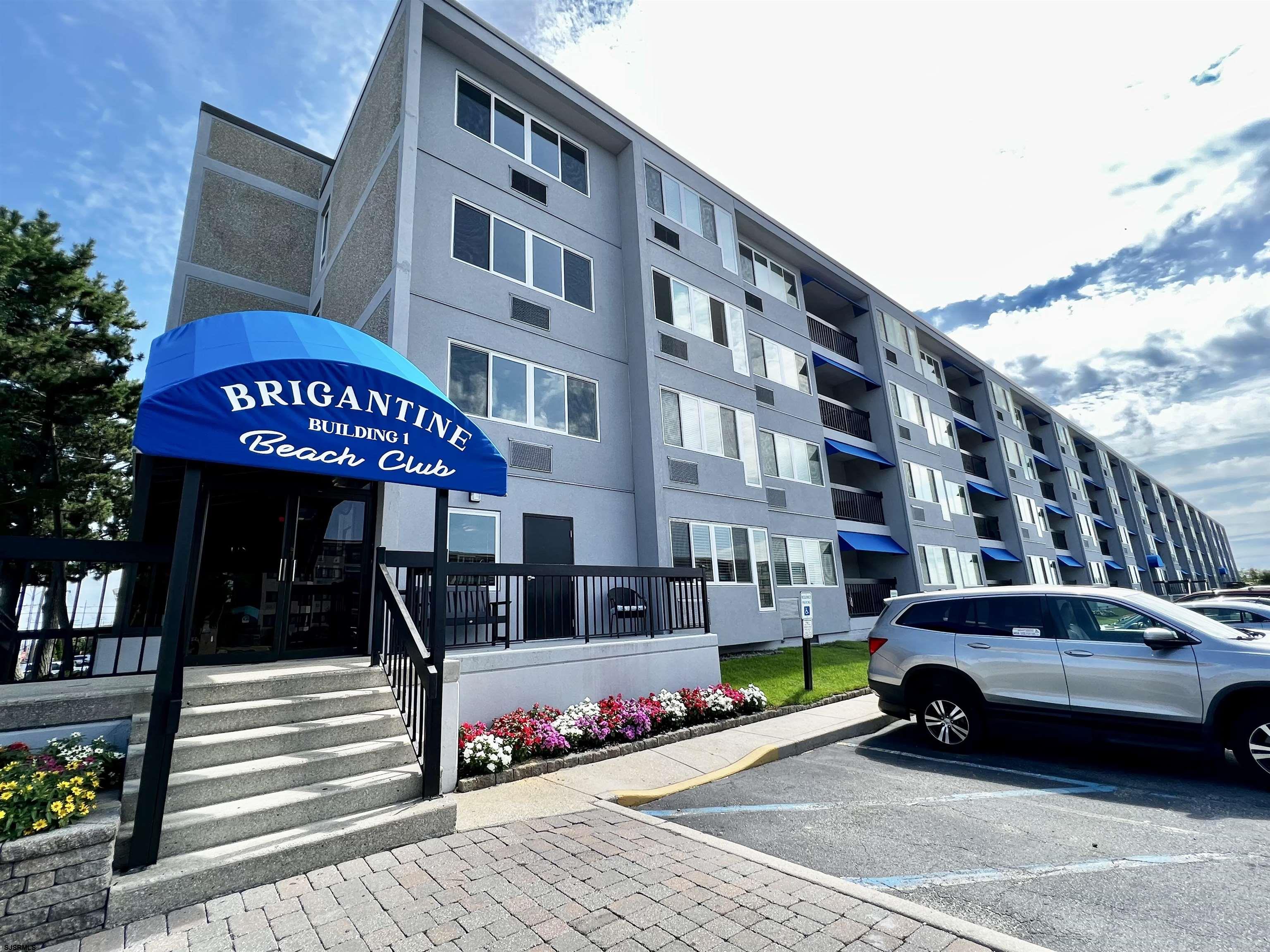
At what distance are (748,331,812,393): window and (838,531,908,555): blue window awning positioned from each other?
5.40 metres

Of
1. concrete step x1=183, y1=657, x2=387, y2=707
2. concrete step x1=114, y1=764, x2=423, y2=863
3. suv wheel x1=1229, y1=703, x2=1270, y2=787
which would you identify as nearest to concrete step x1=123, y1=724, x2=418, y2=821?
concrete step x1=114, y1=764, x2=423, y2=863

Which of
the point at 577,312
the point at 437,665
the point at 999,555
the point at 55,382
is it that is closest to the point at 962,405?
the point at 999,555

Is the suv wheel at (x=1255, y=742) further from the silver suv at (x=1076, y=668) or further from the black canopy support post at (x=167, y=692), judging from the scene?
the black canopy support post at (x=167, y=692)

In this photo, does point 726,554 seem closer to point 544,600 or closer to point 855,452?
point 544,600

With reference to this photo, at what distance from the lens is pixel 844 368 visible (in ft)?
76.6

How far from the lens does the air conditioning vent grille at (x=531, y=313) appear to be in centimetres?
1309

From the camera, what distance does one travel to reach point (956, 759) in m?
7.46

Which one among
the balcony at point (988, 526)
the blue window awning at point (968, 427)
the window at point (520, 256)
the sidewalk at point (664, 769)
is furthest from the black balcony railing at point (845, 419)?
the sidewalk at point (664, 769)

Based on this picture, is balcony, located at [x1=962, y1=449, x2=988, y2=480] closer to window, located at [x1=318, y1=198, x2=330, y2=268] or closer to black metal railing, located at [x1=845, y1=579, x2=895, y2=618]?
black metal railing, located at [x1=845, y1=579, x2=895, y2=618]

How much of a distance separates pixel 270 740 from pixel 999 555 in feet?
106

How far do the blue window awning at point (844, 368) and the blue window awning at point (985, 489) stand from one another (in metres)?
8.44

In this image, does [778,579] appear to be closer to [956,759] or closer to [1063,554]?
[956,759]

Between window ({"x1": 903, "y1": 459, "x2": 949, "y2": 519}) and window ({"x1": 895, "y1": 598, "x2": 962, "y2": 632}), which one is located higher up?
window ({"x1": 903, "y1": 459, "x2": 949, "y2": 519})

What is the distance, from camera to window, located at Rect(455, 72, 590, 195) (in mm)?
13672
